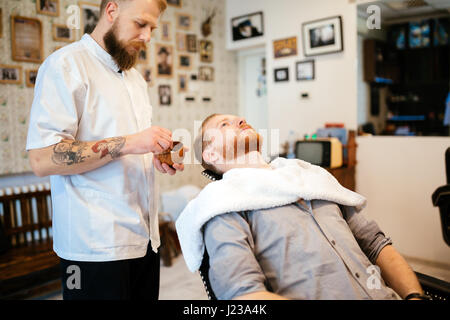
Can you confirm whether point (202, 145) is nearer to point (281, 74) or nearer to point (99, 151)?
point (99, 151)

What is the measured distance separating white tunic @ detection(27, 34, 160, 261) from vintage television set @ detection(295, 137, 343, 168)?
6.90 feet

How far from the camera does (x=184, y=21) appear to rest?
4375 millimetres

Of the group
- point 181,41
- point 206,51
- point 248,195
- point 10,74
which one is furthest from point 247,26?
point 248,195

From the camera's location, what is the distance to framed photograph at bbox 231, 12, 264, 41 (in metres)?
4.33

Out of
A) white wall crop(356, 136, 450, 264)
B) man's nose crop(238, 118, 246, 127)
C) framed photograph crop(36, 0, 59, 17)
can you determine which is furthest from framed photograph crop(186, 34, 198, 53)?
man's nose crop(238, 118, 246, 127)

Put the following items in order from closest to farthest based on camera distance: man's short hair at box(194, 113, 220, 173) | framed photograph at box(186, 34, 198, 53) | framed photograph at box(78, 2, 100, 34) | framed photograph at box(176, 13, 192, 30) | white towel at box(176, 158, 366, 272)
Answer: white towel at box(176, 158, 366, 272), man's short hair at box(194, 113, 220, 173), framed photograph at box(78, 2, 100, 34), framed photograph at box(176, 13, 192, 30), framed photograph at box(186, 34, 198, 53)

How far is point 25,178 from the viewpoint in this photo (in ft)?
10.5

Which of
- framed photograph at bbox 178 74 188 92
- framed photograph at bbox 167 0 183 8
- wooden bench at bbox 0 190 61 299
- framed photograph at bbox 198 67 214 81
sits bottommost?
wooden bench at bbox 0 190 61 299

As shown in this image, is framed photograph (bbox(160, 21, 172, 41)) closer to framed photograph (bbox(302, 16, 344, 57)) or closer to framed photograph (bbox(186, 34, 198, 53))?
framed photograph (bbox(186, 34, 198, 53))

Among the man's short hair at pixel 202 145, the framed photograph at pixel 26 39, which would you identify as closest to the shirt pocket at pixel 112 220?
the man's short hair at pixel 202 145

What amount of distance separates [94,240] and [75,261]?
0.11 meters

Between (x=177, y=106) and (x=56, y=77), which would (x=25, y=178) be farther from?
(x=56, y=77)

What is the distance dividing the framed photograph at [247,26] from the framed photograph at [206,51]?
13.1 inches

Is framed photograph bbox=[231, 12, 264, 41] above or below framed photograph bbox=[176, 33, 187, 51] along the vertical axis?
above
